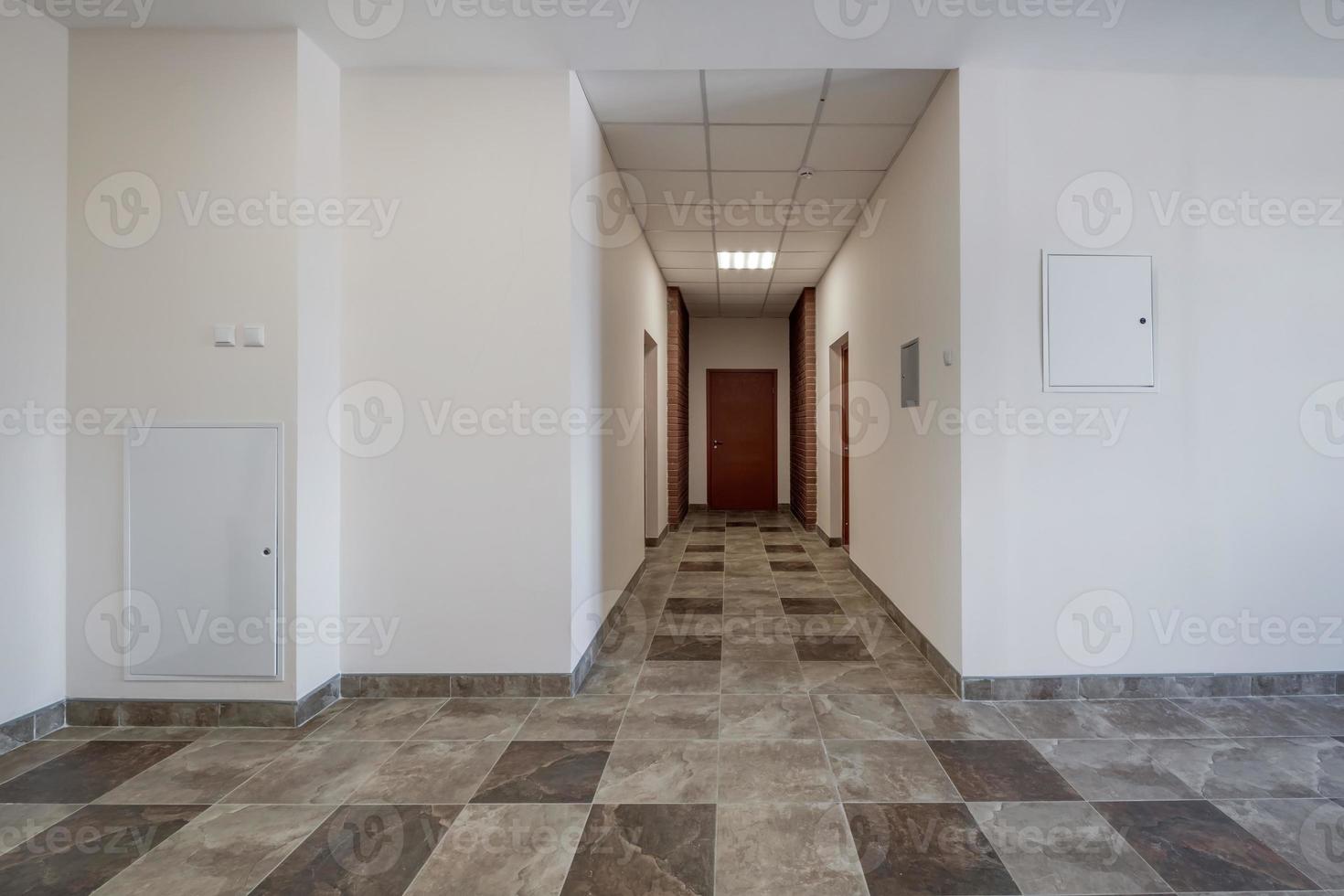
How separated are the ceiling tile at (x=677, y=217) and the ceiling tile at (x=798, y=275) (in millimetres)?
1657

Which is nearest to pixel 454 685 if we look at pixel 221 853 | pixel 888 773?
pixel 221 853

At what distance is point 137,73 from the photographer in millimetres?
2617

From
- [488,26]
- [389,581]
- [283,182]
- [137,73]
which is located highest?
[488,26]

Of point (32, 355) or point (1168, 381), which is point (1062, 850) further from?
point (32, 355)

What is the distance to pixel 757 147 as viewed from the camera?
3.76 meters

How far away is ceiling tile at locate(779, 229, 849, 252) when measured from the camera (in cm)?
534

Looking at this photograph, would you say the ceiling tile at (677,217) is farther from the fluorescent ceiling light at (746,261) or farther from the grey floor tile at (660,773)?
the grey floor tile at (660,773)

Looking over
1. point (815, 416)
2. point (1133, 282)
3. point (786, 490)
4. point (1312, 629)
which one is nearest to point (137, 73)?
point (1133, 282)

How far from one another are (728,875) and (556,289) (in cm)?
229

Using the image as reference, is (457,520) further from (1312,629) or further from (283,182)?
(1312,629)

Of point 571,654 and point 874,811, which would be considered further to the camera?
point 571,654

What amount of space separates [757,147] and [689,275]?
3089 millimetres

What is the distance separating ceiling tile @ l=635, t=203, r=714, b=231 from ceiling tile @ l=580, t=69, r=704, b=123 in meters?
1.32

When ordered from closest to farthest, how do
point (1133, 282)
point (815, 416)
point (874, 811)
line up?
1. point (874, 811)
2. point (1133, 282)
3. point (815, 416)
